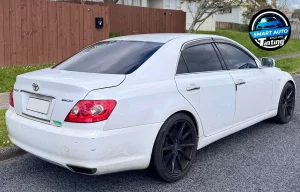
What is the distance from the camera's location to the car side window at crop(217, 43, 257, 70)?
4781 mm

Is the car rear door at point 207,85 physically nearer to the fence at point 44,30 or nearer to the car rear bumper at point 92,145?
the car rear bumper at point 92,145

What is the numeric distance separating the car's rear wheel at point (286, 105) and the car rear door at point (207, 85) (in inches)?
67.8

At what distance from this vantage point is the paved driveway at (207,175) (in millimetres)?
3721

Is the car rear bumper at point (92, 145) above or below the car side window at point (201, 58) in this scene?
below

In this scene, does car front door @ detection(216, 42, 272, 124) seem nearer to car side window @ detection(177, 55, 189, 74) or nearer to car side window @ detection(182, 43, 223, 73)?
car side window @ detection(182, 43, 223, 73)

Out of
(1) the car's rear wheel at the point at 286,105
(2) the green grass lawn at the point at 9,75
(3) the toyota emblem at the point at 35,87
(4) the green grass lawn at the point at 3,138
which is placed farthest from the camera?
(2) the green grass lawn at the point at 9,75

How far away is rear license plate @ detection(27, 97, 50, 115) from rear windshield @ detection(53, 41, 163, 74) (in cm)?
59

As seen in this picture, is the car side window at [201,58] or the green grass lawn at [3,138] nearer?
the car side window at [201,58]

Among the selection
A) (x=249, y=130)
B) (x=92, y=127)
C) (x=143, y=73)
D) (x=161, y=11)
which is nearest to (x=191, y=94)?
(x=143, y=73)

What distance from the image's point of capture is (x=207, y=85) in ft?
13.7

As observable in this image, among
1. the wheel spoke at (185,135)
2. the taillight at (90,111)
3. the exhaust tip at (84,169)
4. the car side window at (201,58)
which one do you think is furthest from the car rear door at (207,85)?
the exhaust tip at (84,169)

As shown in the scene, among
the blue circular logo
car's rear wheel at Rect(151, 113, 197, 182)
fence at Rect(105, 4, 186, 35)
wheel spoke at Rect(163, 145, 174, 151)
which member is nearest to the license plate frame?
car's rear wheel at Rect(151, 113, 197, 182)

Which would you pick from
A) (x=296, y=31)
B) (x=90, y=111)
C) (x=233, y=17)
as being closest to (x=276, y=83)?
(x=90, y=111)

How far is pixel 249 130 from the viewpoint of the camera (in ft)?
19.0
